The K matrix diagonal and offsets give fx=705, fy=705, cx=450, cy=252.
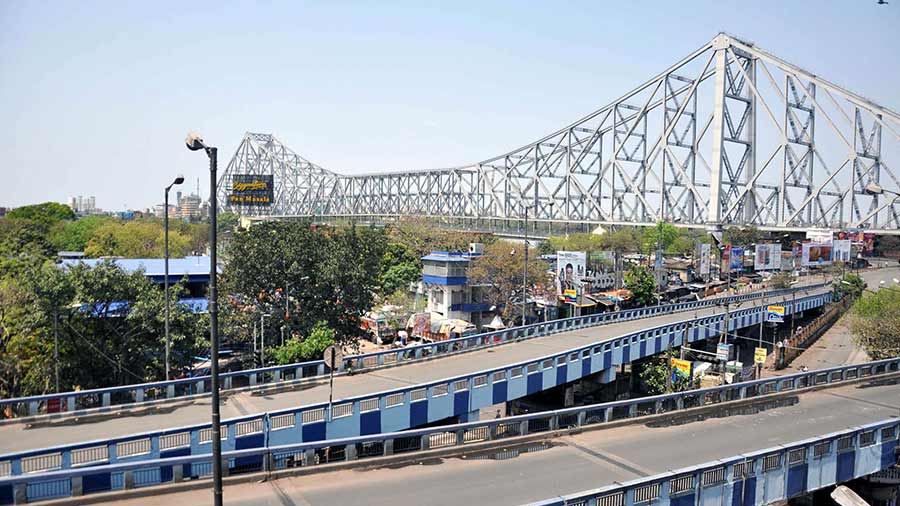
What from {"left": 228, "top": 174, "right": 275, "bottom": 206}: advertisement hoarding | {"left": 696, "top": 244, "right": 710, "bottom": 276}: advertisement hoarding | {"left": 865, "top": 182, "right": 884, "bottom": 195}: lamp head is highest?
{"left": 865, "top": 182, "right": 884, "bottom": 195}: lamp head

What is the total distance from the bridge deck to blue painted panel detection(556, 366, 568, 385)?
1.92m

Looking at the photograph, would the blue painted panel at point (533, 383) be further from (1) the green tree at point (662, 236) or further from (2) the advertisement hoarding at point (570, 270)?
(1) the green tree at point (662, 236)

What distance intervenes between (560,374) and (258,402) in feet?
43.1

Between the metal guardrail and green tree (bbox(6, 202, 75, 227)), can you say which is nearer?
the metal guardrail

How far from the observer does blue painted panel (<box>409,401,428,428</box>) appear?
2252 cm

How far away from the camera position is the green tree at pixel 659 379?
38.1 m

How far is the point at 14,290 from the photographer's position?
2803cm

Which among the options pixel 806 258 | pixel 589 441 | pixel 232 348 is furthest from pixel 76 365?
pixel 806 258

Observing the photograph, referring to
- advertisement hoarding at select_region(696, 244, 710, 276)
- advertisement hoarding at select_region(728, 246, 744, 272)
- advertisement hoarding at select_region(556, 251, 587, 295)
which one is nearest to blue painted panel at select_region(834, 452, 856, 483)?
advertisement hoarding at select_region(556, 251, 587, 295)

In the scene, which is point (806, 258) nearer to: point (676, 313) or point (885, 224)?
point (676, 313)

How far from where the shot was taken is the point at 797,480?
17.9 meters

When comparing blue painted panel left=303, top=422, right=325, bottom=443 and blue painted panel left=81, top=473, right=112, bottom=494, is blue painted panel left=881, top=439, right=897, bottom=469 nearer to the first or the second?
blue painted panel left=303, top=422, right=325, bottom=443

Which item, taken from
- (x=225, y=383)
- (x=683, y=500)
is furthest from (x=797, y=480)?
(x=225, y=383)

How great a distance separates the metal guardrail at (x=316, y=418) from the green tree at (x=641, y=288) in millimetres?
26962
